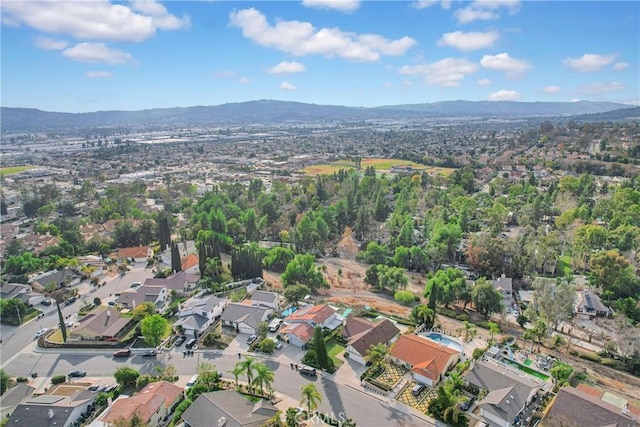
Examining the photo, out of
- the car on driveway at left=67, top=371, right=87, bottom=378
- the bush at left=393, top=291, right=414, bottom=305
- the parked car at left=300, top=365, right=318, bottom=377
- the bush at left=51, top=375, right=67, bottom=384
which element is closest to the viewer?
the parked car at left=300, top=365, right=318, bottom=377

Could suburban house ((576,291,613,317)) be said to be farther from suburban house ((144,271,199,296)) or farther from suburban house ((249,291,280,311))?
suburban house ((144,271,199,296))

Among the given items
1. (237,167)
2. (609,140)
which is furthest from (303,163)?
(609,140)

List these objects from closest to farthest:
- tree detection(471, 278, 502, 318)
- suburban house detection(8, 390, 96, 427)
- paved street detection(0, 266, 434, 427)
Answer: suburban house detection(8, 390, 96, 427), paved street detection(0, 266, 434, 427), tree detection(471, 278, 502, 318)

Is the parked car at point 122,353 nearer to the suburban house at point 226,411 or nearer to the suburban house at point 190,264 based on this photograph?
the suburban house at point 226,411

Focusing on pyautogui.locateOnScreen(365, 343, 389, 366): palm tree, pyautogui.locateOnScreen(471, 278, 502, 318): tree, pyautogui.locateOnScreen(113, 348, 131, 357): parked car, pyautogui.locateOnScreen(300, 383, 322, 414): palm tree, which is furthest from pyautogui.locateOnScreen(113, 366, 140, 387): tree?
pyautogui.locateOnScreen(471, 278, 502, 318): tree

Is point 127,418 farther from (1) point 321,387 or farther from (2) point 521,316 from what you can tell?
(2) point 521,316

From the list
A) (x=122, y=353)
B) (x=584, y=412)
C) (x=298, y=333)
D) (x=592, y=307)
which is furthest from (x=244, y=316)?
(x=592, y=307)

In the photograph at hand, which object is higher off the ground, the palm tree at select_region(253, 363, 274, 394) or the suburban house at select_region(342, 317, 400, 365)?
the palm tree at select_region(253, 363, 274, 394)

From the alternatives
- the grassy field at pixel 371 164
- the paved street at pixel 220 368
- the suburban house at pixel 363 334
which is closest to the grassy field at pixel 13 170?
the grassy field at pixel 371 164
